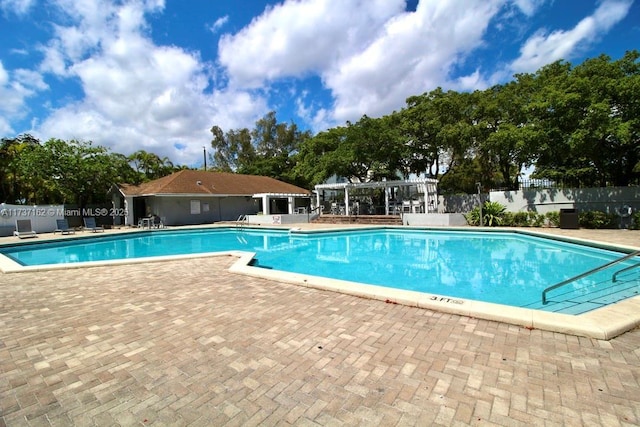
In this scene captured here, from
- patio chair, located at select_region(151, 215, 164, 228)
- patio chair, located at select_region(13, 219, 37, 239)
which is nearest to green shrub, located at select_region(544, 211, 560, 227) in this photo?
patio chair, located at select_region(151, 215, 164, 228)

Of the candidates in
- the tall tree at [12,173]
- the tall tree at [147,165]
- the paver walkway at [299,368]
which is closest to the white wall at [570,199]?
the paver walkway at [299,368]

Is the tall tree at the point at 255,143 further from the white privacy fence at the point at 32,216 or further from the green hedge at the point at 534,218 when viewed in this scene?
the green hedge at the point at 534,218

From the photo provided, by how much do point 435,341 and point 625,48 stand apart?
1840cm

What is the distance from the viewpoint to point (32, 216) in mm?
17797

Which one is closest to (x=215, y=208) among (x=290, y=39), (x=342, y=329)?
(x=290, y=39)

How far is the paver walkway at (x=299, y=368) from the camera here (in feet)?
7.02

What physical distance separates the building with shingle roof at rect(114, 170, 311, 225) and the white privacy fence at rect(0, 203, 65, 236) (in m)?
3.93

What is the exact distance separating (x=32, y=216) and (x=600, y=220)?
94.2 ft

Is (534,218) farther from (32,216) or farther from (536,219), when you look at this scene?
(32,216)

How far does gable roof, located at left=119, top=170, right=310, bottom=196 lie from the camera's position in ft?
70.6

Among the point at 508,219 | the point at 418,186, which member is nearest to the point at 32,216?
the point at 418,186

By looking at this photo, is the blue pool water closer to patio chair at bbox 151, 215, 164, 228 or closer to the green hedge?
the green hedge

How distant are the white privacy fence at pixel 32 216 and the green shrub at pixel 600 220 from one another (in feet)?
91.4

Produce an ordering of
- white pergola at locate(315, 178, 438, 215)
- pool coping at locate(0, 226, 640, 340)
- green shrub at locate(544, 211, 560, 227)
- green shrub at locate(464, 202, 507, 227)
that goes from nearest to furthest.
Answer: pool coping at locate(0, 226, 640, 340), green shrub at locate(544, 211, 560, 227), green shrub at locate(464, 202, 507, 227), white pergola at locate(315, 178, 438, 215)
